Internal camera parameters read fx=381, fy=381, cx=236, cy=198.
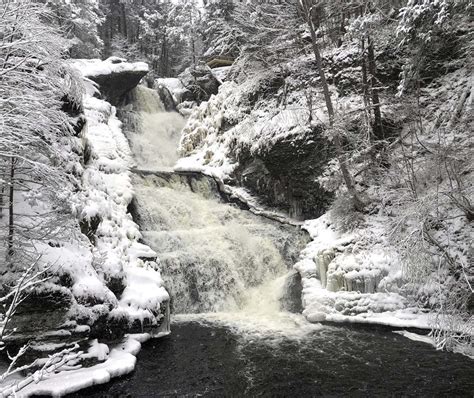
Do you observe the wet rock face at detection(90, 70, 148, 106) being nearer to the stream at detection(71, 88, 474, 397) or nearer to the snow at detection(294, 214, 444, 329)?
the stream at detection(71, 88, 474, 397)

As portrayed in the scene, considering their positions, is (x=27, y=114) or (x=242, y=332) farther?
(x=242, y=332)

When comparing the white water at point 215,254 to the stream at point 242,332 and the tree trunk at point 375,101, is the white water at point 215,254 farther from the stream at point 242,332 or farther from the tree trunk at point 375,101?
the tree trunk at point 375,101

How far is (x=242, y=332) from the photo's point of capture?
9242mm

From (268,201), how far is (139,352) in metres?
8.51

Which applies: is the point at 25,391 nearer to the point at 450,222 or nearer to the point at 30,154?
the point at 30,154

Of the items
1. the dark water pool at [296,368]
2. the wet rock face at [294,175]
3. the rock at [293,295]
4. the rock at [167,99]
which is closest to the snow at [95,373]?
the dark water pool at [296,368]

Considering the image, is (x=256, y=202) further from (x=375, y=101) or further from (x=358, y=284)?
Answer: (x=358, y=284)

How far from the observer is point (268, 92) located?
17.1 meters

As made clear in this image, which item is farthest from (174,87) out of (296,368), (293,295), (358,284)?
(296,368)

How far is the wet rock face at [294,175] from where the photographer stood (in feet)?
45.6

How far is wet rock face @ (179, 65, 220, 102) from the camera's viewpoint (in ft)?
80.6

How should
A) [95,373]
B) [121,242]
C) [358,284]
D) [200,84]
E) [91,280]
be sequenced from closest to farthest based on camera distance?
[95,373]
[91,280]
[358,284]
[121,242]
[200,84]

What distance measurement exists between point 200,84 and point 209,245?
49.9 feet

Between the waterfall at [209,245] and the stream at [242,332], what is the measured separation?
0.11 feet
